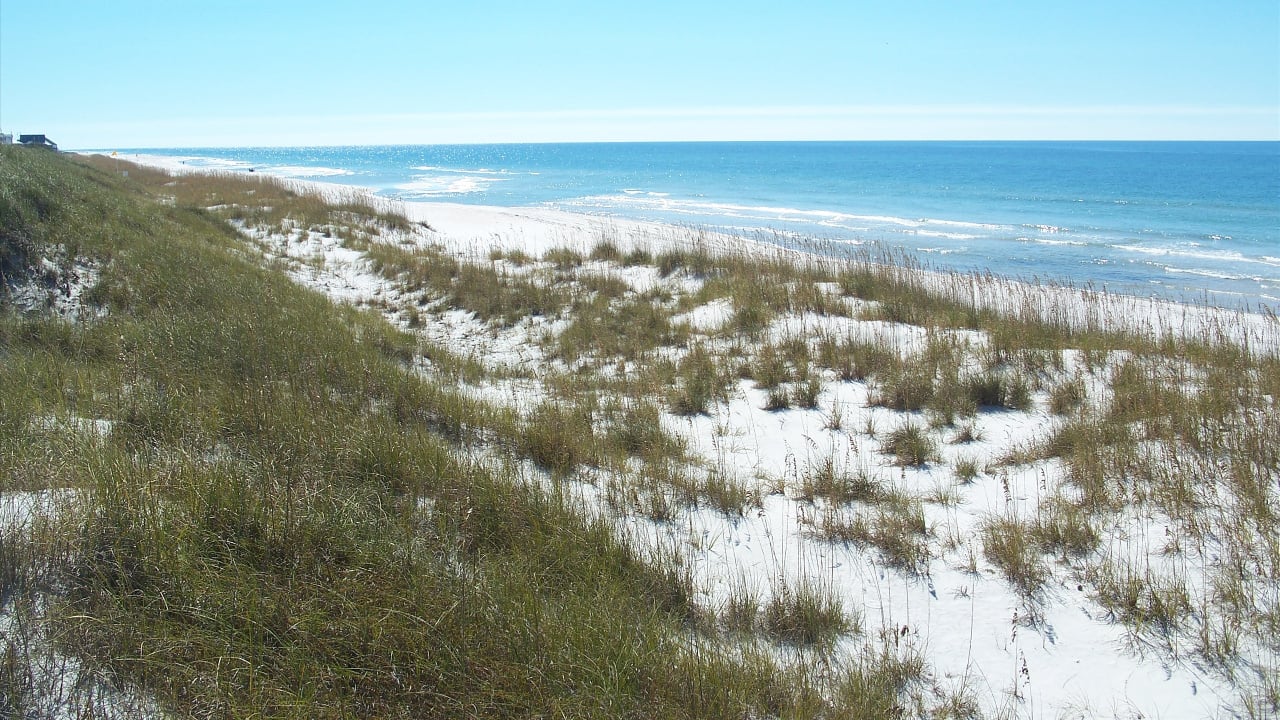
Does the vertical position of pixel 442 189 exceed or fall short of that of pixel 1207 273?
it exceeds it

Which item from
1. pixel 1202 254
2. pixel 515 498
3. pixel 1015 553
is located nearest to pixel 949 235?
pixel 1202 254

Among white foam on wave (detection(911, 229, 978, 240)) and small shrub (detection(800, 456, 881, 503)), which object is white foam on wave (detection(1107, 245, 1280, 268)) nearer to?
white foam on wave (detection(911, 229, 978, 240))

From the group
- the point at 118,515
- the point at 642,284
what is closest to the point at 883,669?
the point at 118,515

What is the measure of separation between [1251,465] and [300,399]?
21.0ft

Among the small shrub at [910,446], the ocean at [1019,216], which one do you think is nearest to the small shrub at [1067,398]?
the small shrub at [910,446]

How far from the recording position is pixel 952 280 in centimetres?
1155

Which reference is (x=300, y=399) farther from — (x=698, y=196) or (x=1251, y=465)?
(x=698, y=196)

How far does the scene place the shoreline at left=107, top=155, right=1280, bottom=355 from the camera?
31.3 ft

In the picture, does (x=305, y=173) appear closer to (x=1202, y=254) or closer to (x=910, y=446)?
(x=1202, y=254)

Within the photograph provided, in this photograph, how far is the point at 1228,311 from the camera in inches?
518

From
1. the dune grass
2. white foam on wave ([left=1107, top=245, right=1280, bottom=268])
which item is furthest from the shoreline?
white foam on wave ([left=1107, top=245, right=1280, bottom=268])

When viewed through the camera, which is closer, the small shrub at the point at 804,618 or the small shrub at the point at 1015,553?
the small shrub at the point at 804,618

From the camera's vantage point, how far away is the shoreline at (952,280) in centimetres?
954

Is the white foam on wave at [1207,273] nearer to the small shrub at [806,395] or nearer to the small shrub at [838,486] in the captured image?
the small shrub at [806,395]
